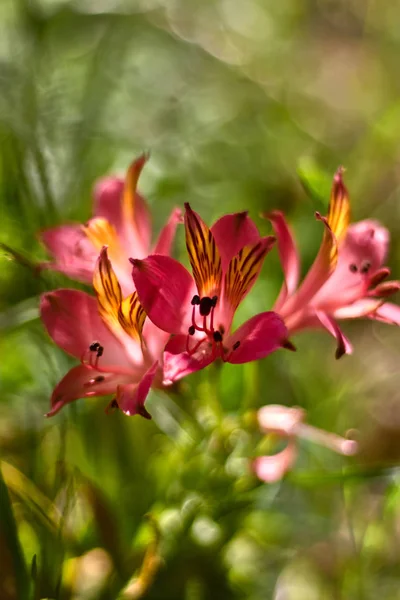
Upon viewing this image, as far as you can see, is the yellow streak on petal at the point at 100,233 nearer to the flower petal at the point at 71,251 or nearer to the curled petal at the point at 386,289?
the flower petal at the point at 71,251

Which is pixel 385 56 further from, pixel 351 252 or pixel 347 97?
pixel 351 252

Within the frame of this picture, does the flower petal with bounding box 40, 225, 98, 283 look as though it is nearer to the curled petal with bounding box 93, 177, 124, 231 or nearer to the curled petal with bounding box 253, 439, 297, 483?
the curled petal with bounding box 93, 177, 124, 231

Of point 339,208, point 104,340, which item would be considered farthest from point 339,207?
point 104,340

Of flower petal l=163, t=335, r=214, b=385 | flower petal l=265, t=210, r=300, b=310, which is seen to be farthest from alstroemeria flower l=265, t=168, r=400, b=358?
flower petal l=163, t=335, r=214, b=385

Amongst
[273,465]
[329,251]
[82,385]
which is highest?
[329,251]

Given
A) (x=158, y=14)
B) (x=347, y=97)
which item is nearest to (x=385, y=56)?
(x=347, y=97)

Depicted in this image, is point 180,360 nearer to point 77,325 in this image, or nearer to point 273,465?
point 77,325
